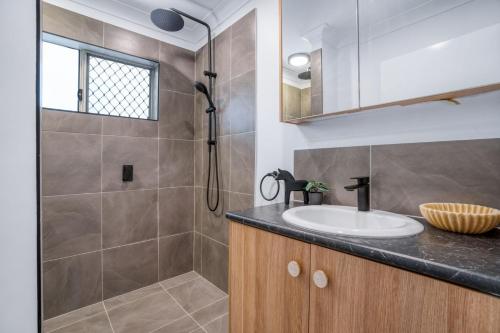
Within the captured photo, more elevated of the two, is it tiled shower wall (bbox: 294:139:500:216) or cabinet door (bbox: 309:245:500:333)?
tiled shower wall (bbox: 294:139:500:216)

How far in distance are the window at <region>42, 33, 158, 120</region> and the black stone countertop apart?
5.86 feet

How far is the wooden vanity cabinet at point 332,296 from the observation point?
51 cm

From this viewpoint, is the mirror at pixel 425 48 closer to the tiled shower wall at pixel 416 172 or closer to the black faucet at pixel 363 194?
the tiled shower wall at pixel 416 172

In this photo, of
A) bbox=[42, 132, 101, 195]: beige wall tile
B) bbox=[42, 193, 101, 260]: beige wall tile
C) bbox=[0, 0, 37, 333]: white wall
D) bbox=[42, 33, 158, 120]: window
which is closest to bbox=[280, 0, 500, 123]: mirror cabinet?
bbox=[0, 0, 37, 333]: white wall

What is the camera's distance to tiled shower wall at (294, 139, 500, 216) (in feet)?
2.72

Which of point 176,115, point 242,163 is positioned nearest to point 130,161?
point 176,115

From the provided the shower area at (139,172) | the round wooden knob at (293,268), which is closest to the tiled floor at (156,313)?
the shower area at (139,172)

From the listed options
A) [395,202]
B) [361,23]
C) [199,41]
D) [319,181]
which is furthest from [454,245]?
[199,41]

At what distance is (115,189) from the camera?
1848mm

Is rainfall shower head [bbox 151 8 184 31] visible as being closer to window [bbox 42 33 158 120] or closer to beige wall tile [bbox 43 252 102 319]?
window [bbox 42 33 158 120]

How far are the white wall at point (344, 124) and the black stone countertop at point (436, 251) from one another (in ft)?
1.26

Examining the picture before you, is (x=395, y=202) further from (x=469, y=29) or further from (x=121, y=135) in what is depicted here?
(x=121, y=135)

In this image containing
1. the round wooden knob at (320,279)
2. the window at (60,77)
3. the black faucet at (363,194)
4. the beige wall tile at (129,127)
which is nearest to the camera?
the round wooden knob at (320,279)

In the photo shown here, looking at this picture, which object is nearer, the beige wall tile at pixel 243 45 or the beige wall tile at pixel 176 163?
the beige wall tile at pixel 243 45
